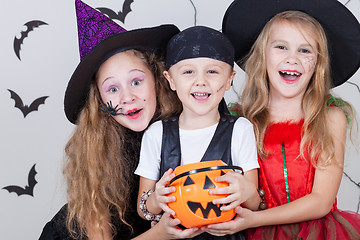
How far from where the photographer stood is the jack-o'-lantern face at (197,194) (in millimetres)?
1584

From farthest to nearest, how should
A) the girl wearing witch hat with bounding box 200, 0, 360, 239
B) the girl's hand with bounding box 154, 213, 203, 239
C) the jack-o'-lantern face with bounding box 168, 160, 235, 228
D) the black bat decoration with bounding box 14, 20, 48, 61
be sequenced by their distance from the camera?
the black bat decoration with bounding box 14, 20, 48, 61 < the girl wearing witch hat with bounding box 200, 0, 360, 239 < the girl's hand with bounding box 154, 213, 203, 239 < the jack-o'-lantern face with bounding box 168, 160, 235, 228

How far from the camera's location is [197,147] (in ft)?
6.30

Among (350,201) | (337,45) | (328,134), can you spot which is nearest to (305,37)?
(337,45)

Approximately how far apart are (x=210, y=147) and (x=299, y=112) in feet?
1.57

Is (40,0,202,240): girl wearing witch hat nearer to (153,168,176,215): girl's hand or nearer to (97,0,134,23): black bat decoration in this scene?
(153,168,176,215): girl's hand

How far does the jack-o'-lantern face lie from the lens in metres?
1.58

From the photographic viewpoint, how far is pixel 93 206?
210 centimetres

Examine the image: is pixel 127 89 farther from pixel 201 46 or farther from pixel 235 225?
pixel 235 225

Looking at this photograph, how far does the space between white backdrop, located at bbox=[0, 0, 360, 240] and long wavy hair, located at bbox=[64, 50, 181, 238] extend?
71cm

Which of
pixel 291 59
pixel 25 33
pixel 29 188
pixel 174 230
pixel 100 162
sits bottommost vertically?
pixel 174 230

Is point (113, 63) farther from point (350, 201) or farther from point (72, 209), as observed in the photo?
point (350, 201)

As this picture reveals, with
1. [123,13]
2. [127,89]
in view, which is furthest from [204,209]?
[123,13]

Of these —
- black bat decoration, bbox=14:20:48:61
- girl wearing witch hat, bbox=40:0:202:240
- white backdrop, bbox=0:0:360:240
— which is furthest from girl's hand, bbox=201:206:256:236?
black bat decoration, bbox=14:20:48:61

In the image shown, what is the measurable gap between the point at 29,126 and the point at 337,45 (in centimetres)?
181
